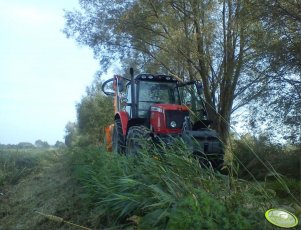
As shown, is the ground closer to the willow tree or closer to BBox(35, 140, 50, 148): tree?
the willow tree

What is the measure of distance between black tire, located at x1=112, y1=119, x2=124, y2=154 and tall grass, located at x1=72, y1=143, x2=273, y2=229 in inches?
150

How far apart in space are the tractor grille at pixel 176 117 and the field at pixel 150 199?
1.97m

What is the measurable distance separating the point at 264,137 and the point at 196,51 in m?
4.49

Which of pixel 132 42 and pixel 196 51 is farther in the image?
pixel 132 42

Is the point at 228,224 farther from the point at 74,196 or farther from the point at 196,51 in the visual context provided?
the point at 196,51

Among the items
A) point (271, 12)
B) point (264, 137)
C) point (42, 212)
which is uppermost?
point (271, 12)

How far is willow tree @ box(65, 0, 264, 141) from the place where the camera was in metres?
14.8

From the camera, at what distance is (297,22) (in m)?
9.09

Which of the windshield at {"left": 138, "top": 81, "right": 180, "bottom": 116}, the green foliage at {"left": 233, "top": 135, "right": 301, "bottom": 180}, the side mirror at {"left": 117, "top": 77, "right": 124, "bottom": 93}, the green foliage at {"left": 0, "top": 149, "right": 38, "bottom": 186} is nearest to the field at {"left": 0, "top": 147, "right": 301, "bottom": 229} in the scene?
the green foliage at {"left": 233, "top": 135, "right": 301, "bottom": 180}

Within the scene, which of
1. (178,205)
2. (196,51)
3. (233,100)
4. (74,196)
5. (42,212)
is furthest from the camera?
(233,100)

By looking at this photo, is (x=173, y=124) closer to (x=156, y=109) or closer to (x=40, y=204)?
(x=156, y=109)

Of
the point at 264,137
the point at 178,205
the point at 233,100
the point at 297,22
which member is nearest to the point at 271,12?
the point at 297,22

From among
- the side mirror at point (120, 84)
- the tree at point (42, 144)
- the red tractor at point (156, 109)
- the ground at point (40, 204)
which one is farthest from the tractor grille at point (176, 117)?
the tree at point (42, 144)

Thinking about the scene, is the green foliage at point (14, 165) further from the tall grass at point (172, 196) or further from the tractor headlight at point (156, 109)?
the tall grass at point (172, 196)
